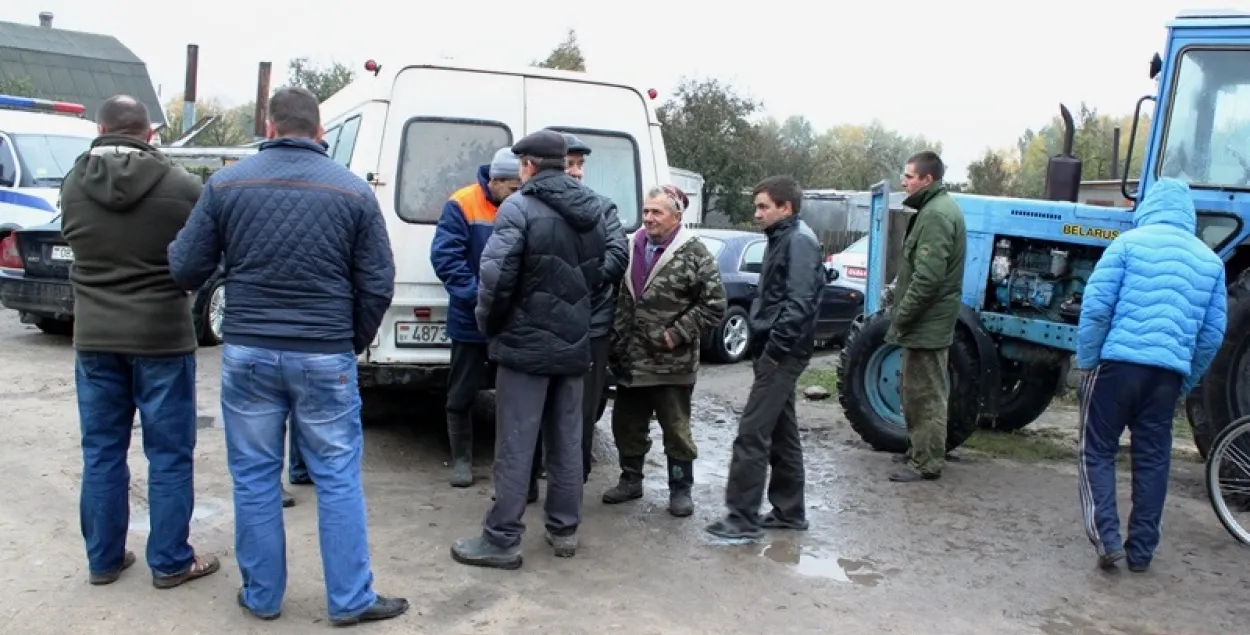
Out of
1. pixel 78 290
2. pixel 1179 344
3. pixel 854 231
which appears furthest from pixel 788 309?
pixel 854 231

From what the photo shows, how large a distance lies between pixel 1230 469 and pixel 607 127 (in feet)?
13.0

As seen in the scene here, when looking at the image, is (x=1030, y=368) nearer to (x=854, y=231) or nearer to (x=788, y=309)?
(x=788, y=309)

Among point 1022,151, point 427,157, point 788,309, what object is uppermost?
point 1022,151

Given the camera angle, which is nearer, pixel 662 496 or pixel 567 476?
pixel 567 476

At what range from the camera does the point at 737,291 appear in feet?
38.7

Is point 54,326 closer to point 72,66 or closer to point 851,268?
point 851,268

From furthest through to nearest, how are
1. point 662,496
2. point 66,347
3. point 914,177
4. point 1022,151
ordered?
point 1022,151 → point 66,347 → point 914,177 → point 662,496

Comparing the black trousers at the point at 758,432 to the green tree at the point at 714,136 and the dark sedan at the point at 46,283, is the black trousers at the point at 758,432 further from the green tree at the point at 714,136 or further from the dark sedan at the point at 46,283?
the green tree at the point at 714,136

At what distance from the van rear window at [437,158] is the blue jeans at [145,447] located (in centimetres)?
230

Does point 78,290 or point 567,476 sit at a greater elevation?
point 78,290

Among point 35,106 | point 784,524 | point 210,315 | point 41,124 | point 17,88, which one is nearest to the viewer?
point 784,524

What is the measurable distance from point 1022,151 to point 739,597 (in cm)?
8215

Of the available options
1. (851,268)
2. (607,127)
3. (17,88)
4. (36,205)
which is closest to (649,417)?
(607,127)

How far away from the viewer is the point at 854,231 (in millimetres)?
22703
